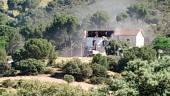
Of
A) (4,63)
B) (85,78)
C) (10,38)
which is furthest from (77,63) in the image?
(10,38)


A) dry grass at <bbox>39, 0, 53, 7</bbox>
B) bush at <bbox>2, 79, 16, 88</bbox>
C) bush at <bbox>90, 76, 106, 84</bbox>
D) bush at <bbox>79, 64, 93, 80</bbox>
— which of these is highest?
dry grass at <bbox>39, 0, 53, 7</bbox>

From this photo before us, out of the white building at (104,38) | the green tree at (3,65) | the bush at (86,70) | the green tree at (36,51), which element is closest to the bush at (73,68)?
the bush at (86,70)

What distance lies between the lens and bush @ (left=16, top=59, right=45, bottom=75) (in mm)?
68500

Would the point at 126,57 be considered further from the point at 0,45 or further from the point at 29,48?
the point at 0,45

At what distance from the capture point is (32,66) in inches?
2697

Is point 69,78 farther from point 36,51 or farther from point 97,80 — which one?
point 36,51

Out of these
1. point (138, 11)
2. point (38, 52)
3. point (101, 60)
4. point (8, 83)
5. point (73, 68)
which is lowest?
point (8, 83)

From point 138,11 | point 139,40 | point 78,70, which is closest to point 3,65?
point 78,70

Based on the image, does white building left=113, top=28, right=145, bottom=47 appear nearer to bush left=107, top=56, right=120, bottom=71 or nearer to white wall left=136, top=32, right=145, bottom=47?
white wall left=136, top=32, right=145, bottom=47

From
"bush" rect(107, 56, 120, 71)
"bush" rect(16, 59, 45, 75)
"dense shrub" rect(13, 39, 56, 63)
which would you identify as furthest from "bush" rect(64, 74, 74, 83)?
"bush" rect(107, 56, 120, 71)

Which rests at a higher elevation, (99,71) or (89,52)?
(99,71)

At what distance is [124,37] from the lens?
308 ft

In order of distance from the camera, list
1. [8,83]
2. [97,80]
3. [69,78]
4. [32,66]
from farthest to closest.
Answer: [32,66] → [69,78] → [97,80] → [8,83]

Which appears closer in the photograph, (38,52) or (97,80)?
(97,80)
